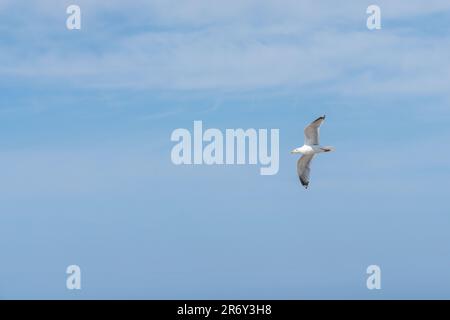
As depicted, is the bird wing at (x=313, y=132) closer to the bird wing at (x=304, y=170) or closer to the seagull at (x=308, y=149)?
the seagull at (x=308, y=149)

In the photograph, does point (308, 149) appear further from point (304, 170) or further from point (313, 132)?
point (304, 170)

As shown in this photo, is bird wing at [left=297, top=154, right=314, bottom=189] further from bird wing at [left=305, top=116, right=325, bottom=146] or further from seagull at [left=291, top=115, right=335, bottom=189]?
bird wing at [left=305, top=116, right=325, bottom=146]

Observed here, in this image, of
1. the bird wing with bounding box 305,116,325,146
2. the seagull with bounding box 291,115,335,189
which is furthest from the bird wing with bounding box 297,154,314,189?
the bird wing with bounding box 305,116,325,146

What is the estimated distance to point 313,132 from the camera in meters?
49.6

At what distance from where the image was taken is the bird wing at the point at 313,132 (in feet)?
158

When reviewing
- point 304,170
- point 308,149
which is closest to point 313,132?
point 308,149

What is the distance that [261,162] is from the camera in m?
50.8

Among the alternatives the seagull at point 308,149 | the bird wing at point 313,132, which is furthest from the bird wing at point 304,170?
the bird wing at point 313,132
